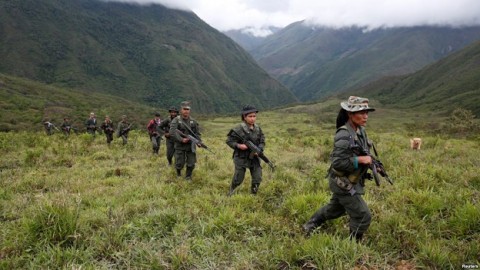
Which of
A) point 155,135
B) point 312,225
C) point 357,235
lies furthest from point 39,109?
point 357,235

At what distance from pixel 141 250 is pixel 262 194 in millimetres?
3806

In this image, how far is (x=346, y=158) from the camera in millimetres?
5125

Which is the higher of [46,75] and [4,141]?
[46,75]

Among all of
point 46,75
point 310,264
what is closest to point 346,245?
point 310,264

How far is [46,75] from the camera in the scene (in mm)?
198125

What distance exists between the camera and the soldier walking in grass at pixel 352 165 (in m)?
5.11

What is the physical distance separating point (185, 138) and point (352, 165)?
6226 millimetres

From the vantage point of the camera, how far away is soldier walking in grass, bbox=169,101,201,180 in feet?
34.2

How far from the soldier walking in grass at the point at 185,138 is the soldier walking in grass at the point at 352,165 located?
564 centimetres

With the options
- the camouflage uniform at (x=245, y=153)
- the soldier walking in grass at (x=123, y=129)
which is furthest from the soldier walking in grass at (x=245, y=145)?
the soldier walking in grass at (x=123, y=129)

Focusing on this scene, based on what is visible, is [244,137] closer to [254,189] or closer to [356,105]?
[254,189]

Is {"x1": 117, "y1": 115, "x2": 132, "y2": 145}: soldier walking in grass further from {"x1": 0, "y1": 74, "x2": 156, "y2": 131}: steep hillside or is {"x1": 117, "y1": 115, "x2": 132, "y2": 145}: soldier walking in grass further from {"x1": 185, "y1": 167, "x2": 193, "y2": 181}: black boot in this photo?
{"x1": 0, "y1": 74, "x2": 156, "y2": 131}: steep hillside

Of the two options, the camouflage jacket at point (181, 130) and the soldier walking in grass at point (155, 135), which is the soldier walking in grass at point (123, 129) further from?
the camouflage jacket at point (181, 130)

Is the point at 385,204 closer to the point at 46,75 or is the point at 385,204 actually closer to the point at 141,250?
the point at 141,250
